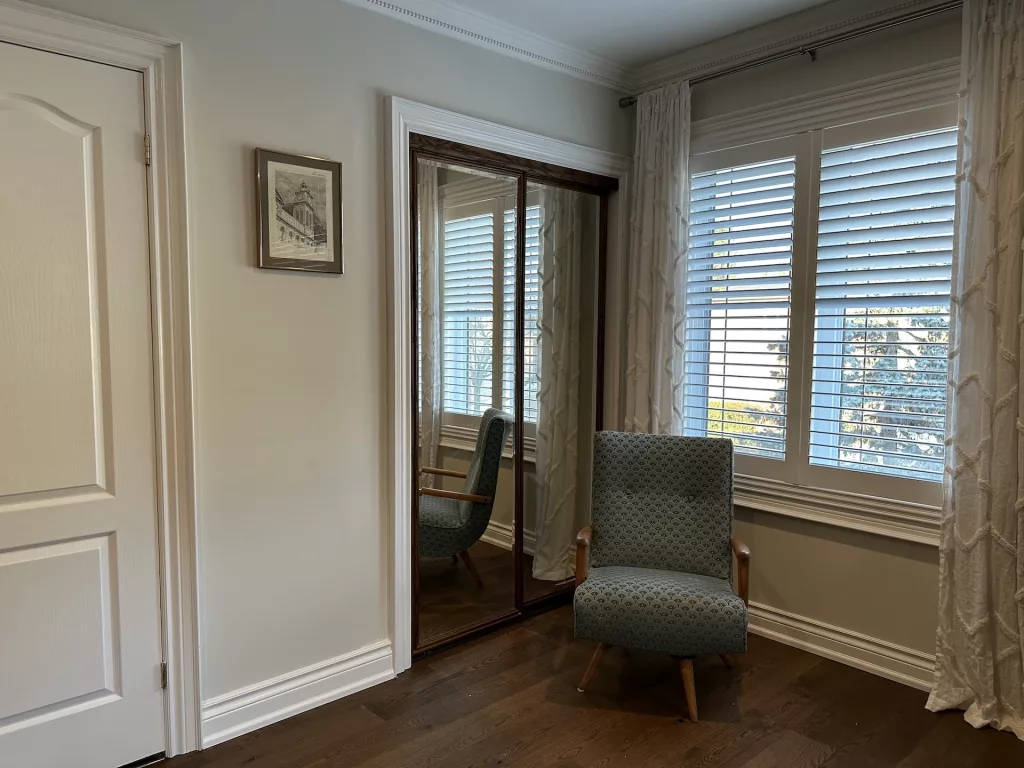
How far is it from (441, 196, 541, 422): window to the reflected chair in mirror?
0.11 metres

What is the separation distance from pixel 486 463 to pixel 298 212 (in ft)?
4.38

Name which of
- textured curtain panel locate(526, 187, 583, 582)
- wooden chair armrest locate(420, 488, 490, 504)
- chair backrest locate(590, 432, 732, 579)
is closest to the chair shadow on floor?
chair backrest locate(590, 432, 732, 579)

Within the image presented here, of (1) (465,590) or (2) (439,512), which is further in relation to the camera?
(1) (465,590)

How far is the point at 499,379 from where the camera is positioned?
3.19 m

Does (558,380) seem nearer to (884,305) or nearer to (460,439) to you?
(460,439)

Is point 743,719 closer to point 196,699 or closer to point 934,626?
point 934,626

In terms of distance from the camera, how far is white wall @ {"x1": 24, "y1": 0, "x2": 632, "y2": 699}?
89.6 inches

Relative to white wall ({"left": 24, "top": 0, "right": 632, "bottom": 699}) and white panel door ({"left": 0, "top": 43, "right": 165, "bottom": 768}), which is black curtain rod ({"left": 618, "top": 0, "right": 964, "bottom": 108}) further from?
white panel door ({"left": 0, "top": 43, "right": 165, "bottom": 768})

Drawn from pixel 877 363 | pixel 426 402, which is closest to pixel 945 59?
pixel 877 363

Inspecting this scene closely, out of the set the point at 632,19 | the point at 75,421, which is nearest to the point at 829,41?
the point at 632,19

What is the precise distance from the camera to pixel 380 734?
2.42 metres

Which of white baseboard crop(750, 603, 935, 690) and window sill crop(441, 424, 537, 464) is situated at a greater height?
window sill crop(441, 424, 537, 464)

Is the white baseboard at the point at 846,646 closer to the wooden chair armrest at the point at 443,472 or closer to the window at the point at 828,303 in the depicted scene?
the window at the point at 828,303

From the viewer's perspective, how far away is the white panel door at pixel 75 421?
1.97 metres
